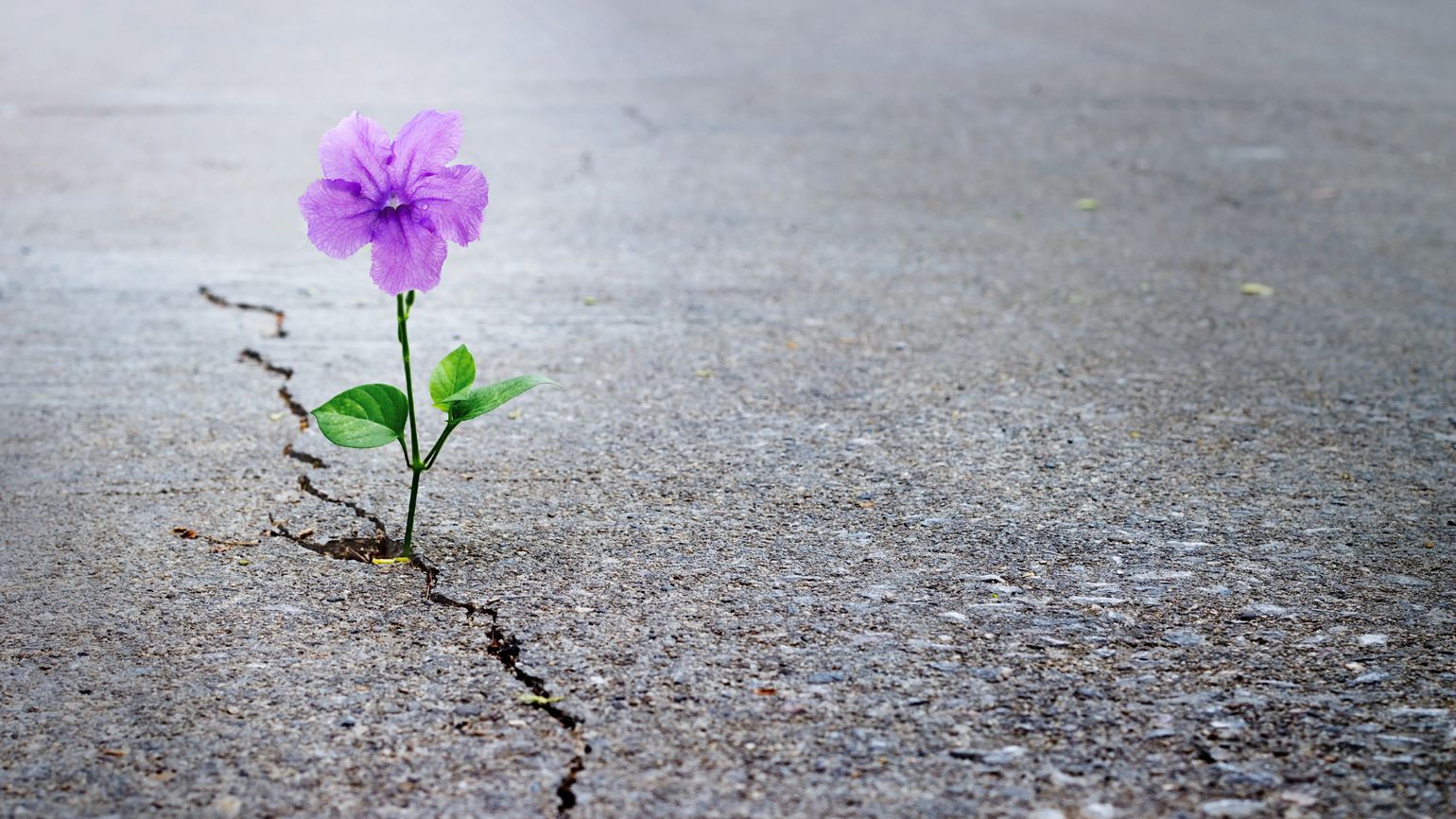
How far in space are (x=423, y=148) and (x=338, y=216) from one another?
7.8 inches

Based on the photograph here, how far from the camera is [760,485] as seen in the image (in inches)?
121

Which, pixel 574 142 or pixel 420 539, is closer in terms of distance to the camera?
pixel 420 539

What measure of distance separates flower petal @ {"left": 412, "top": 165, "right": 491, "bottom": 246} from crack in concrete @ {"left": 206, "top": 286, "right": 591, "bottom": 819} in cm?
70

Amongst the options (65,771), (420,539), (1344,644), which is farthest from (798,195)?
(65,771)

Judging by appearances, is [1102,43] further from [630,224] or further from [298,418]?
[298,418]

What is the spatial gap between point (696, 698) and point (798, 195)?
3.97m

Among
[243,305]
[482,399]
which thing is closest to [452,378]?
[482,399]

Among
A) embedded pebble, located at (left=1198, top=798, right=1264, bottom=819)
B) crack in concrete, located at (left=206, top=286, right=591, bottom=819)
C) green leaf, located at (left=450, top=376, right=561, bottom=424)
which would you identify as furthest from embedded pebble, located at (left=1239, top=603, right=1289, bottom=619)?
green leaf, located at (left=450, top=376, right=561, bottom=424)

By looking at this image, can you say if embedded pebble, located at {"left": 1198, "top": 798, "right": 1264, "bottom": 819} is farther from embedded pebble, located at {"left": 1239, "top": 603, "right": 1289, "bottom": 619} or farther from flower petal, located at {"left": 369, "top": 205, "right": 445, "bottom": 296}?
flower petal, located at {"left": 369, "top": 205, "right": 445, "bottom": 296}

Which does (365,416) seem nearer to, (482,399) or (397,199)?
(482,399)

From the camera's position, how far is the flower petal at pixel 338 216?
2.33 m

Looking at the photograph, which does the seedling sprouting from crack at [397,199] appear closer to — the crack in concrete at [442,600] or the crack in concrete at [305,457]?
the crack in concrete at [442,600]

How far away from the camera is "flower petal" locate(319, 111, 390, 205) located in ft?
7.64

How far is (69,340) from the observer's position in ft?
13.2
